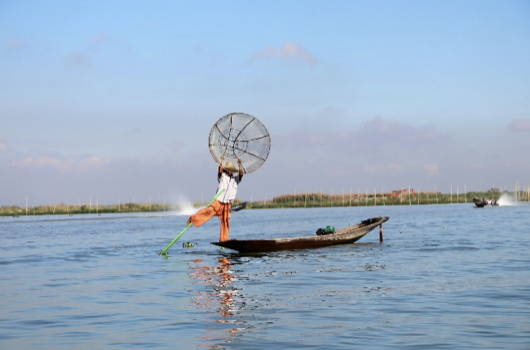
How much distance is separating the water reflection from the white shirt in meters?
1.91

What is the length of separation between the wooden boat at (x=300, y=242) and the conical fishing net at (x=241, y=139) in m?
2.50

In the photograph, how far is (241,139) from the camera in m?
19.0

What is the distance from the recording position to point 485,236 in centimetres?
2717

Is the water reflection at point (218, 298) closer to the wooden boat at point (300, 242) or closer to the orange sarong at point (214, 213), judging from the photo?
the wooden boat at point (300, 242)

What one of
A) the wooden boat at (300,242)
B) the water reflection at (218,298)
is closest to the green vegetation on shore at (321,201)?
the wooden boat at (300,242)

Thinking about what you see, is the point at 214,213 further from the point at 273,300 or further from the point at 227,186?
the point at 273,300

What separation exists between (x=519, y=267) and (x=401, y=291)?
5.20 metres

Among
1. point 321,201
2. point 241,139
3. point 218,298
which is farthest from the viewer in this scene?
point 321,201

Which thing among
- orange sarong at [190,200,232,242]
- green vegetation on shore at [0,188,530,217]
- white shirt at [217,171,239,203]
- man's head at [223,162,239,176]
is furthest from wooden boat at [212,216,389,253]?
green vegetation on shore at [0,188,530,217]

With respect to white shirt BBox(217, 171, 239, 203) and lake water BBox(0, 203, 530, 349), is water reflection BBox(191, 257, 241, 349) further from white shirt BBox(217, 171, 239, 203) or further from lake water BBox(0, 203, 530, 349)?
white shirt BBox(217, 171, 239, 203)

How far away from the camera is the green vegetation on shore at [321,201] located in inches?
3054

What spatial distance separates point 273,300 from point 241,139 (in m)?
7.89

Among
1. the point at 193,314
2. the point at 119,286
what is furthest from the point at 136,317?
the point at 119,286

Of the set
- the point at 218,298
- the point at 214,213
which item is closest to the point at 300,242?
the point at 214,213
